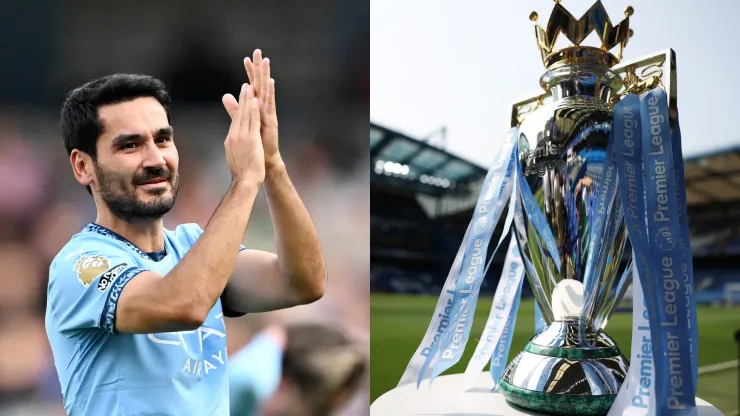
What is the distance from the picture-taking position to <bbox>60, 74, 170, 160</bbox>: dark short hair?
69cm

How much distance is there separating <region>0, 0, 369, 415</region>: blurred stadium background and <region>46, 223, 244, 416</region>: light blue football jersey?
0.83 m

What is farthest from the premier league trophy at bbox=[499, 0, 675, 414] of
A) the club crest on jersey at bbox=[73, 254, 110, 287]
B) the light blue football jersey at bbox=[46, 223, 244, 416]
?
the club crest on jersey at bbox=[73, 254, 110, 287]

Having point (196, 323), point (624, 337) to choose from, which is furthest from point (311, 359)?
point (624, 337)

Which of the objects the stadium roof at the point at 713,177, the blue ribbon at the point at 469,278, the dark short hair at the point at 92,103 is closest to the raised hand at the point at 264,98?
the dark short hair at the point at 92,103

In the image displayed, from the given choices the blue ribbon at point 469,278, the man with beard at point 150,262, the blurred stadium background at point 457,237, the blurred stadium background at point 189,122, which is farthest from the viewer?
the blurred stadium background at point 457,237

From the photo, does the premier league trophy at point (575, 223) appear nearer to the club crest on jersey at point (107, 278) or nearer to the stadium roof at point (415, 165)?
the club crest on jersey at point (107, 278)

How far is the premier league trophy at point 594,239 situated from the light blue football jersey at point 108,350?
1.15 feet

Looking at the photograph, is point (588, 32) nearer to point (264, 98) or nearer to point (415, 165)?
point (264, 98)

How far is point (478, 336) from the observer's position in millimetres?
1563

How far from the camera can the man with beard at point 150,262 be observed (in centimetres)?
55

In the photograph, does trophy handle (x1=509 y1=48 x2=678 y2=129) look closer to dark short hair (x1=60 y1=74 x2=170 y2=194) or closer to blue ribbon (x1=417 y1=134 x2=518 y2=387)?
blue ribbon (x1=417 y1=134 x2=518 y2=387)

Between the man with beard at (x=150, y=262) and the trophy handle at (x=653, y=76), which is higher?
the trophy handle at (x=653, y=76)

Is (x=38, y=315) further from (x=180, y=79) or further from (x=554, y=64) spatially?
(x=554, y=64)

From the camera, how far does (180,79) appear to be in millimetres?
1506
